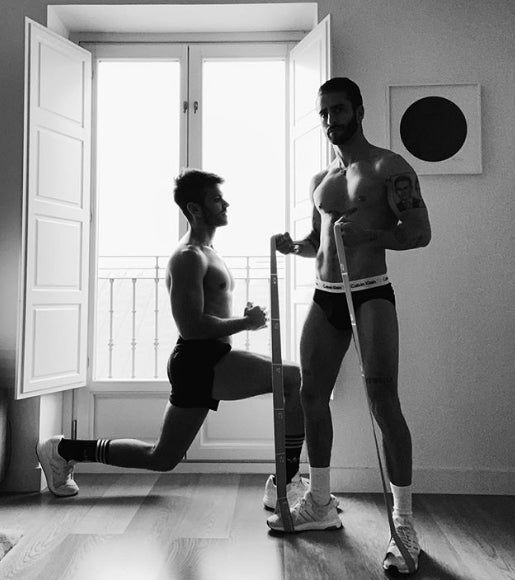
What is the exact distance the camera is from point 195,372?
2311mm

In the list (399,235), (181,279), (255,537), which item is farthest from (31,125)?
(255,537)

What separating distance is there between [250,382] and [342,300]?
51 cm

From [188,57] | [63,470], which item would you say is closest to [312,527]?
[63,470]

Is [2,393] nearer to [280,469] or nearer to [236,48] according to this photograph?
[280,469]

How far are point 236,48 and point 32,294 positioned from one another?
69.4 inches

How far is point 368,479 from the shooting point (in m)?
2.80

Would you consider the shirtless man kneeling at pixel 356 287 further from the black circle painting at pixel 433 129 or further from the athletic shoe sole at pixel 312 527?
the black circle painting at pixel 433 129

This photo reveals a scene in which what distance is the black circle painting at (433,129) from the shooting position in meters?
2.87

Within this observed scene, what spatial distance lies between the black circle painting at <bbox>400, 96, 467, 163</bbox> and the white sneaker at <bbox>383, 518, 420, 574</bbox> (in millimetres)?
1722

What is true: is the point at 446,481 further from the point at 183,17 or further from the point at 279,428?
the point at 183,17

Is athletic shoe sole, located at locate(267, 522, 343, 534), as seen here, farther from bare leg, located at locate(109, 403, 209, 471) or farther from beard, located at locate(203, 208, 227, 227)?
beard, located at locate(203, 208, 227, 227)

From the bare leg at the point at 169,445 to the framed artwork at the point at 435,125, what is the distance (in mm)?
1607

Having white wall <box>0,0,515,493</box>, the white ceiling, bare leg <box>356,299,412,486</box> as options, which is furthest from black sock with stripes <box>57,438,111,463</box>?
the white ceiling

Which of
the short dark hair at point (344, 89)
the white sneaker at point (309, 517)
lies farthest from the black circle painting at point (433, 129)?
the white sneaker at point (309, 517)
